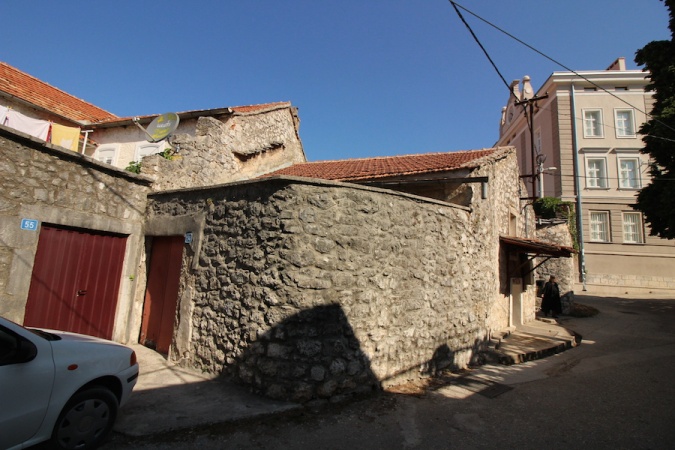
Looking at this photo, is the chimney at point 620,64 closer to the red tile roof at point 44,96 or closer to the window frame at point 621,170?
the window frame at point 621,170

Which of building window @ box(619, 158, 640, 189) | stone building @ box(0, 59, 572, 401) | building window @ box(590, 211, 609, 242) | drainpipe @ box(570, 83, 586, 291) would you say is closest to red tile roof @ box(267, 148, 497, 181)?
stone building @ box(0, 59, 572, 401)

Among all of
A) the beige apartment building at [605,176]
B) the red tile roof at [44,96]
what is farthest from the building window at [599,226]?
the red tile roof at [44,96]

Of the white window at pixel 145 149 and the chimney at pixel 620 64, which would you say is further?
the chimney at pixel 620 64

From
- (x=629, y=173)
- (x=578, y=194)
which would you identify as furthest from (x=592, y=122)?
(x=578, y=194)

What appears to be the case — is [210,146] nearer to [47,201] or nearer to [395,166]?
[47,201]

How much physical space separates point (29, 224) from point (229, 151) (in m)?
5.34

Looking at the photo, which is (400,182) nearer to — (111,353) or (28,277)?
(111,353)

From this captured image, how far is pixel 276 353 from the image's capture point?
15.1ft

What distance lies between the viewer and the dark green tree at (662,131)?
39.4 feet

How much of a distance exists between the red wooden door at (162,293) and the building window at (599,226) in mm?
24867

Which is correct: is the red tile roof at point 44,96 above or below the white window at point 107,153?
above

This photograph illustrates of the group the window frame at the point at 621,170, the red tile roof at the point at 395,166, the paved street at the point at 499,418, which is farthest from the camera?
the window frame at the point at 621,170

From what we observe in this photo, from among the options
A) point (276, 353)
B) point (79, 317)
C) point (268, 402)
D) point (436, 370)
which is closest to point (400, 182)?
point (436, 370)

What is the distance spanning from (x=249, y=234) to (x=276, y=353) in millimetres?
1728
